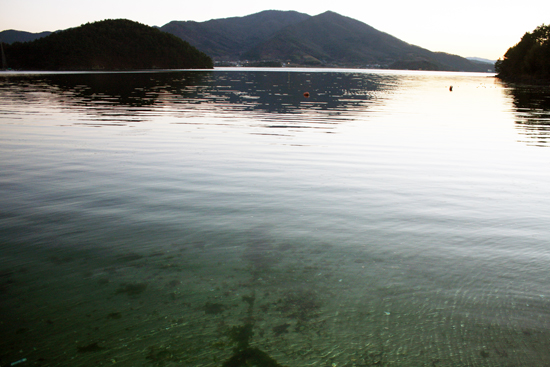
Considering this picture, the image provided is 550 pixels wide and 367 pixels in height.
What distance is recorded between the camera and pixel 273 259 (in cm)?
636

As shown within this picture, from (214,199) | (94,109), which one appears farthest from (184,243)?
(94,109)

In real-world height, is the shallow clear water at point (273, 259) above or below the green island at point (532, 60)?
below

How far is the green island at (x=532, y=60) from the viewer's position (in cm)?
10612

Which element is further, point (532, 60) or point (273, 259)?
point (532, 60)

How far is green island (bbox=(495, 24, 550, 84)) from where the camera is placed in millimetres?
106125

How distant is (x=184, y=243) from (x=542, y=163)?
1391cm

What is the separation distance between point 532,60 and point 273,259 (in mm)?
131914

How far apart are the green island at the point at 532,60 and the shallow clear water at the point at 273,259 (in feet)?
379

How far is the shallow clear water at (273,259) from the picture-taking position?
4.40 meters

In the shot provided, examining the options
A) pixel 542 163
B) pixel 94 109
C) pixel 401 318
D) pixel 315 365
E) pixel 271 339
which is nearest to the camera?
pixel 315 365

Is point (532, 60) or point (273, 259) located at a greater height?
point (532, 60)

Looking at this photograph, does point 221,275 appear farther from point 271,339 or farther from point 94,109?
point 94,109

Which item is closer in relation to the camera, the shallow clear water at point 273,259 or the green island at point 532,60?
the shallow clear water at point 273,259

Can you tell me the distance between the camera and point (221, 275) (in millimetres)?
5828
